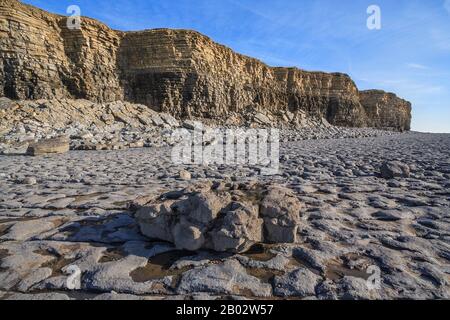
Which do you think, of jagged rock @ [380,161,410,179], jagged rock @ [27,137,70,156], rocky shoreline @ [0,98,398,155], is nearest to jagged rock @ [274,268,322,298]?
jagged rock @ [380,161,410,179]

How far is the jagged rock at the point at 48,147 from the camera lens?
1023cm

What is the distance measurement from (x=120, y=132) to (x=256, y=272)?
55.8ft

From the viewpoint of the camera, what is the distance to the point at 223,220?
245cm

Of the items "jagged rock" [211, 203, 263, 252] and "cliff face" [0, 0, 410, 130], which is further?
"cliff face" [0, 0, 410, 130]

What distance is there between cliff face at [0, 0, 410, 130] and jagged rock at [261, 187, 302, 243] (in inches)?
914

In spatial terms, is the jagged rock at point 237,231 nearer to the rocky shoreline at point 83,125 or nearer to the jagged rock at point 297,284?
the jagged rock at point 297,284

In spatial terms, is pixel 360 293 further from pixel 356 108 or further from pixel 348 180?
pixel 356 108

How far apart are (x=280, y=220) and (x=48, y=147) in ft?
35.4

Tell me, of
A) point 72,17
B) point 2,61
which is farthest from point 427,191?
point 72,17

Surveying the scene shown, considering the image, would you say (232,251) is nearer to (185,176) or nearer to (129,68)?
(185,176)

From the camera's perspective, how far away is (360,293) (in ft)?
6.28

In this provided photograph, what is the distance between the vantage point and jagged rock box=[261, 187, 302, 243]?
261 cm
